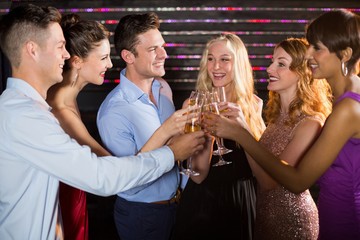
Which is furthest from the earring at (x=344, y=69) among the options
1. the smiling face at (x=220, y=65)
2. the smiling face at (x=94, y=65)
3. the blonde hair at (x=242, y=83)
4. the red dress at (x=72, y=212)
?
the red dress at (x=72, y=212)

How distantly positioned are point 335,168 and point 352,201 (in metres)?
0.16

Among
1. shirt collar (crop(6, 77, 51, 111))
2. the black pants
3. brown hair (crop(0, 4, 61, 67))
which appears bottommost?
the black pants

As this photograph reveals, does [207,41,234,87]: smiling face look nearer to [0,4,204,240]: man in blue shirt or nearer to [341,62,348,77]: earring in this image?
[341,62,348,77]: earring

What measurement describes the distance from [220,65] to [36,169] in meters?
1.57

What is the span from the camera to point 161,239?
2705mm

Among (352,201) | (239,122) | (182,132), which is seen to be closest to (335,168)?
(352,201)

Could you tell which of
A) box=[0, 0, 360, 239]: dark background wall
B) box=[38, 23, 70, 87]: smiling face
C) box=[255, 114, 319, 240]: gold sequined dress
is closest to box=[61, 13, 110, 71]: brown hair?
box=[38, 23, 70, 87]: smiling face

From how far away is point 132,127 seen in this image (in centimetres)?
267

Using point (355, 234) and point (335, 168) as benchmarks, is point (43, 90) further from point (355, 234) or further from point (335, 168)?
point (355, 234)

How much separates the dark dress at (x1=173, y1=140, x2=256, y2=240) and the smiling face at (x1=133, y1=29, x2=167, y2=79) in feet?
2.25

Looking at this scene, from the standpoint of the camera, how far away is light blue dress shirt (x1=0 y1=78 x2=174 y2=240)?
69.2 inches

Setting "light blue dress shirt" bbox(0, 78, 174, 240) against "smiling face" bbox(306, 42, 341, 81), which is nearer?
"light blue dress shirt" bbox(0, 78, 174, 240)

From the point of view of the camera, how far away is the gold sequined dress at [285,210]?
2.67m

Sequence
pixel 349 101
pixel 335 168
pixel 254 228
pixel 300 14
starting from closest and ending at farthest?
pixel 349 101 < pixel 335 168 < pixel 254 228 < pixel 300 14
